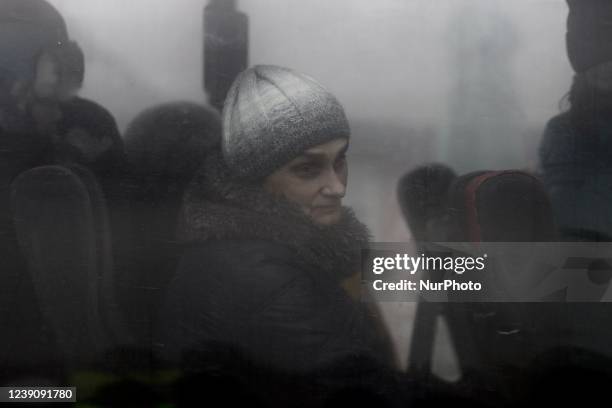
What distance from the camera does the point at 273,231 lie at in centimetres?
204

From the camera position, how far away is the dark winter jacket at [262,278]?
2.03 meters

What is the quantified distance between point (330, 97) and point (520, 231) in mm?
740

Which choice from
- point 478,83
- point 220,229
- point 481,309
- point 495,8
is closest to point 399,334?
point 481,309

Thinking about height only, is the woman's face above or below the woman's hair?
below

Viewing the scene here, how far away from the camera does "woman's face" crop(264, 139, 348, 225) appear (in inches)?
79.7

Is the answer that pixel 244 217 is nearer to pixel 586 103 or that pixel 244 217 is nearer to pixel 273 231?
pixel 273 231

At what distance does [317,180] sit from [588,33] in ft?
3.20

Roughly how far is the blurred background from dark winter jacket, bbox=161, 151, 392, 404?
0.65ft

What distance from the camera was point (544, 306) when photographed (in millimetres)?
2137

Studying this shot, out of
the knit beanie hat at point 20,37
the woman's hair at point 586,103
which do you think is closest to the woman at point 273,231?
the knit beanie hat at point 20,37

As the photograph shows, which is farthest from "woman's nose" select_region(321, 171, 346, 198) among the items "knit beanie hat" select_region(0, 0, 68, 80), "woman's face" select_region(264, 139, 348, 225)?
"knit beanie hat" select_region(0, 0, 68, 80)

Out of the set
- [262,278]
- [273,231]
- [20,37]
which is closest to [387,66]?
[273,231]

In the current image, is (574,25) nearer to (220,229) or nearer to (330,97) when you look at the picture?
(330,97)

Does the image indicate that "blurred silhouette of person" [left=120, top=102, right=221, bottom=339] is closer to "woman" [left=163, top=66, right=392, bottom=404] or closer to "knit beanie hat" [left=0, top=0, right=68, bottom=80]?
"woman" [left=163, top=66, right=392, bottom=404]
